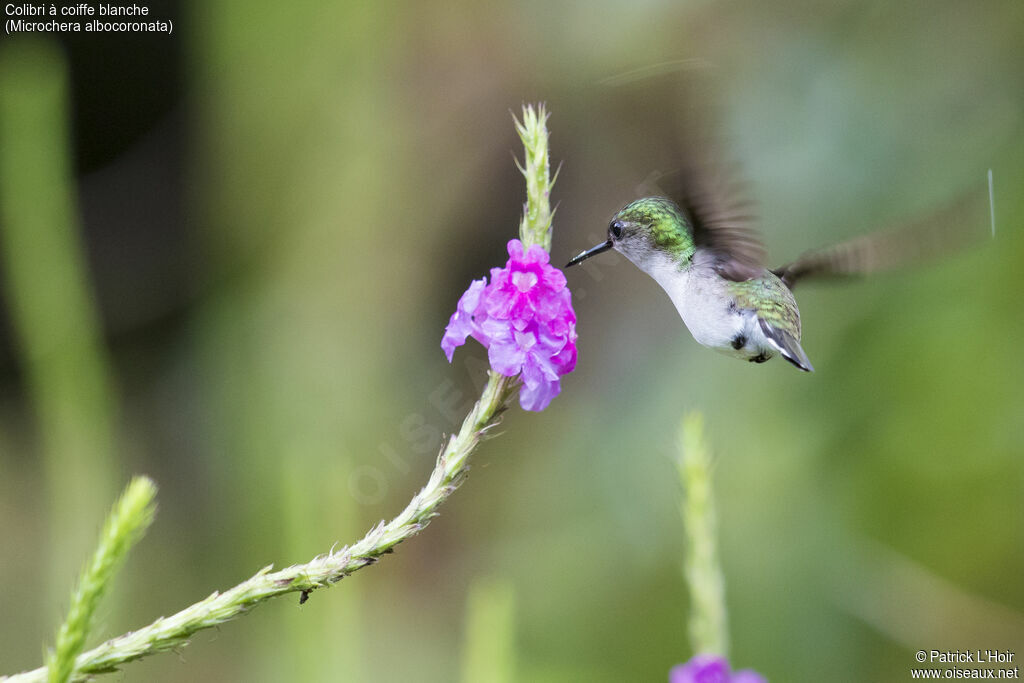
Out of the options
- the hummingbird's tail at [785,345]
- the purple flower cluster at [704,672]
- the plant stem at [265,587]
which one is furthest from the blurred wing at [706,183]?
the purple flower cluster at [704,672]

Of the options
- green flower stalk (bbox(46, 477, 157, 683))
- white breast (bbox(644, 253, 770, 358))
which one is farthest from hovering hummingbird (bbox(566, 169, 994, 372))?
green flower stalk (bbox(46, 477, 157, 683))

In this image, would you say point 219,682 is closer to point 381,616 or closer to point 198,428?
point 381,616

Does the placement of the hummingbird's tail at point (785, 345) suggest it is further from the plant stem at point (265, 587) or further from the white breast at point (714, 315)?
the plant stem at point (265, 587)

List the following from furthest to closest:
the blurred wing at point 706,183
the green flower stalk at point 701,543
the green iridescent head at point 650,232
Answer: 1. the green iridescent head at point 650,232
2. the blurred wing at point 706,183
3. the green flower stalk at point 701,543

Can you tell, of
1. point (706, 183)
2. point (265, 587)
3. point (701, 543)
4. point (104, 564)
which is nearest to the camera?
point (104, 564)

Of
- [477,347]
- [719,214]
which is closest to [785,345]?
[719,214]

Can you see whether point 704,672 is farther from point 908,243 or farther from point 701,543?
point 908,243

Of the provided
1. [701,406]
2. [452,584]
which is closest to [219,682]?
[452,584]
